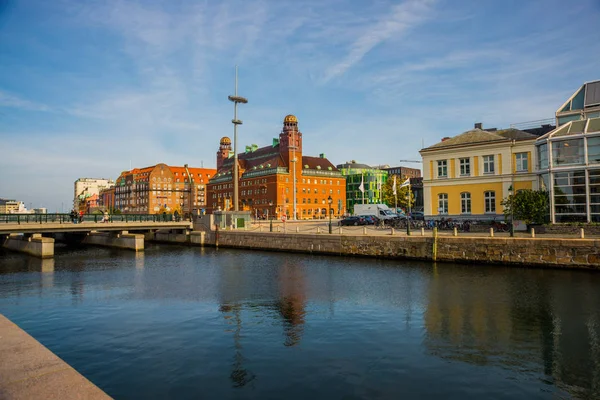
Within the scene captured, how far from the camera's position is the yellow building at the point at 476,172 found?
42656 millimetres

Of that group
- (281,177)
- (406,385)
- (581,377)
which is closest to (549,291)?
(581,377)

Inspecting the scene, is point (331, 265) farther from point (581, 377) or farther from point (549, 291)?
point (581, 377)

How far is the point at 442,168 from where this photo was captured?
157ft

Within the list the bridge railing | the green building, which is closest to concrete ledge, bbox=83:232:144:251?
the bridge railing

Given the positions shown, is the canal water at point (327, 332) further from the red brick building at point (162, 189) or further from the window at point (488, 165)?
the red brick building at point (162, 189)

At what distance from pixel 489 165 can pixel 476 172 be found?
1497 millimetres

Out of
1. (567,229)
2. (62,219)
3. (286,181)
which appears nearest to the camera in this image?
(567,229)

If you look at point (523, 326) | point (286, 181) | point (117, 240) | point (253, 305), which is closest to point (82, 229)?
point (117, 240)

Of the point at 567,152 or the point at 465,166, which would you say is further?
the point at 465,166

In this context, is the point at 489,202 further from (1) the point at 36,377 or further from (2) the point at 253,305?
(1) the point at 36,377

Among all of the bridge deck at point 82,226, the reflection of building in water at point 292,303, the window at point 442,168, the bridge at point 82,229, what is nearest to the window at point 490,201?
the window at point 442,168

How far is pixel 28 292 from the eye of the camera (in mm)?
24297

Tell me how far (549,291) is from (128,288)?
78.4 feet

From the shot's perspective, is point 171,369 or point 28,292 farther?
point 28,292
